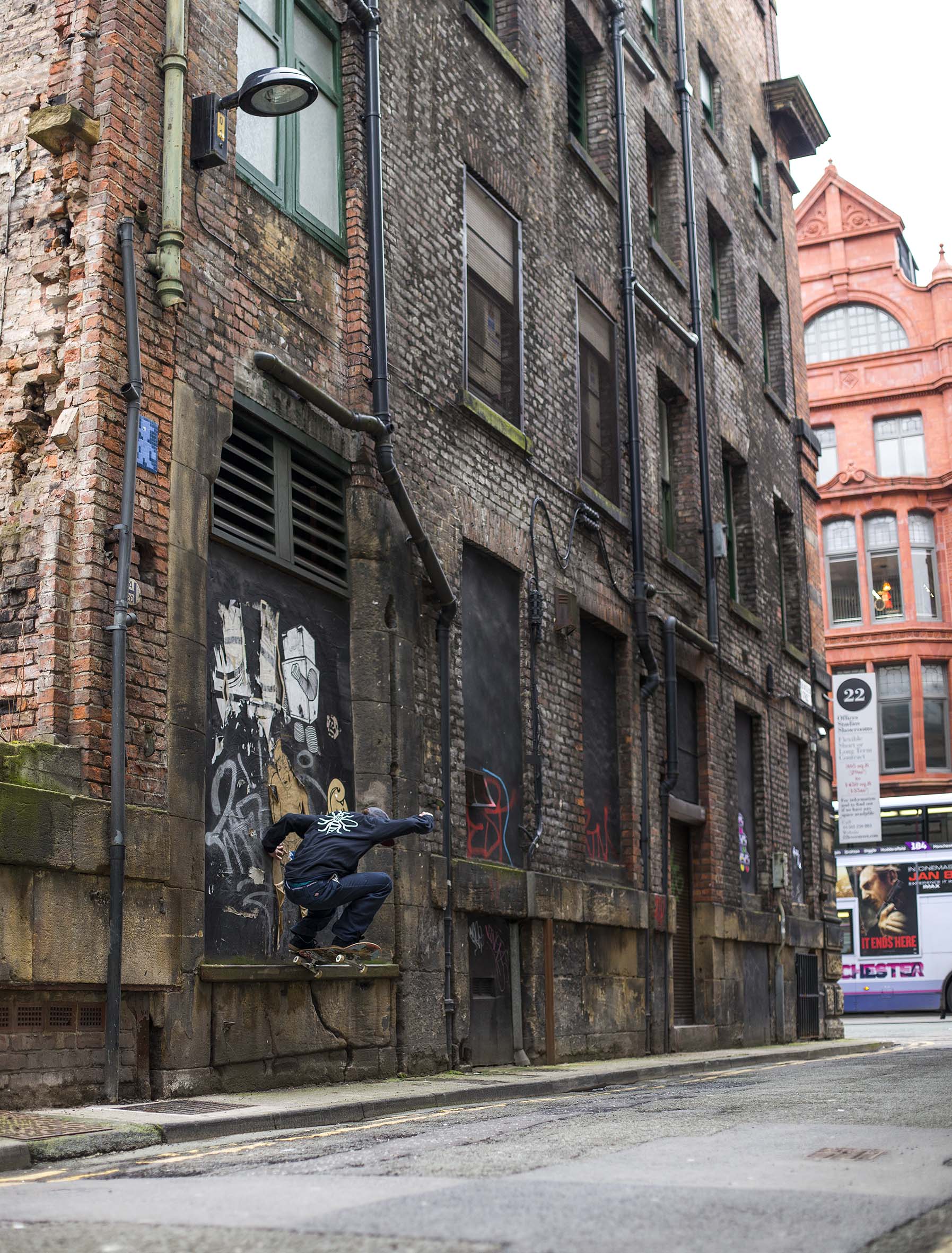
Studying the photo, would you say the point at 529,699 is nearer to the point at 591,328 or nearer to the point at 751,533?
the point at 591,328

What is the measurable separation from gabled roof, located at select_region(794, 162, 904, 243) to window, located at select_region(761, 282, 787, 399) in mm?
22481

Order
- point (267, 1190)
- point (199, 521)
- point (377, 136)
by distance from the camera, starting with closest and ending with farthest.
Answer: point (267, 1190) → point (199, 521) → point (377, 136)

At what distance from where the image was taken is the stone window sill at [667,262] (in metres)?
19.7

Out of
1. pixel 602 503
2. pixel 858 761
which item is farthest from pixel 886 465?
pixel 602 503

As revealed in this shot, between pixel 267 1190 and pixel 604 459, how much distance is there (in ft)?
42.9

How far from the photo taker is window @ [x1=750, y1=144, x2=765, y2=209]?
83.9 ft

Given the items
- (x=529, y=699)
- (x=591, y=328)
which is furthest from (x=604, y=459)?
(x=529, y=699)

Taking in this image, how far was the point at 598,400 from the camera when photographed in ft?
58.0

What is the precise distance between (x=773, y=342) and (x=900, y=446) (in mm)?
20665

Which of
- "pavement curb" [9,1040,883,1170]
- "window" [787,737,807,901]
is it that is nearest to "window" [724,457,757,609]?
"window" [787,737,807,901]

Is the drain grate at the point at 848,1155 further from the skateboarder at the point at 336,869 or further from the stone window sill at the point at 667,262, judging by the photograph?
the stone window sill at the point at 667,262

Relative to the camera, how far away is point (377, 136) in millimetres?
12547

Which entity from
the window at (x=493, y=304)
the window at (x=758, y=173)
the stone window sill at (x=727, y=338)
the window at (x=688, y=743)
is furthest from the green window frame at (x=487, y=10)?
the window at (x=758, y=173)

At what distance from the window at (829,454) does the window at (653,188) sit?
25166mm
